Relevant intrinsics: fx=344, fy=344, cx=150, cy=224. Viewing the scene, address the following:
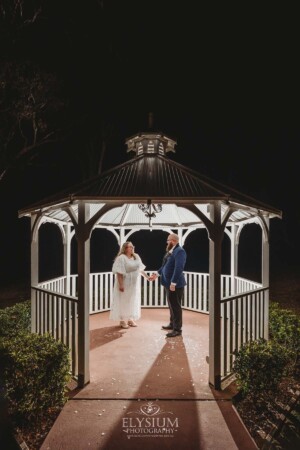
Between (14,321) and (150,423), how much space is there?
16.4 feet

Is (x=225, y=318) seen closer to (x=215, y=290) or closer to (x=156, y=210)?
(x=215, y=290)

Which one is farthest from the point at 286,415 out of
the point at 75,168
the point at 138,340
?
the point at 75,168

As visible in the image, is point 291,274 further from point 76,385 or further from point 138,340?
point 76,385

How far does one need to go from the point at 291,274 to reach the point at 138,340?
671 inches

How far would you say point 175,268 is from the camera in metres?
6.82

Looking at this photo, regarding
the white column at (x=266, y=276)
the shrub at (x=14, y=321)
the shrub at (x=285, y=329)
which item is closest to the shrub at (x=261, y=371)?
the shrub at (x=285, y=329)

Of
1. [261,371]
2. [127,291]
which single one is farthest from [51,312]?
[261,371]

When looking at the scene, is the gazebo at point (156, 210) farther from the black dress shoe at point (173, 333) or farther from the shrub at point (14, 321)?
the black dress shoe at point (173, 333)

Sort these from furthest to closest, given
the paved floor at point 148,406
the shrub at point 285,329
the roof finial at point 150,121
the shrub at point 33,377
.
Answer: the roof finial at point 150,121 → the shrub at point 285,329 → the shrub at point 33,377 → the paved floor at point 148,406

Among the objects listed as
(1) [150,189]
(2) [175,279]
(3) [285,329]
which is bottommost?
(3) [285,329]

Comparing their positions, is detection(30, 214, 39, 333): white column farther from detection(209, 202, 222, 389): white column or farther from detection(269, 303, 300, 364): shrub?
detection(269, 303, 300, 364): shrub

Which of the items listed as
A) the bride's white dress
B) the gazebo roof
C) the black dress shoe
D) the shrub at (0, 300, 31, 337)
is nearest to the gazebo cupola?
the gazebo roof

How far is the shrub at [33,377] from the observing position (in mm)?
4109

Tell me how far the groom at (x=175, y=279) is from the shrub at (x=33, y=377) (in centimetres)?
274
